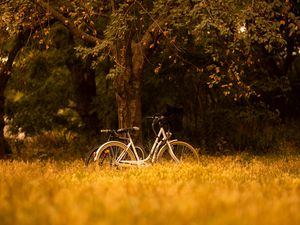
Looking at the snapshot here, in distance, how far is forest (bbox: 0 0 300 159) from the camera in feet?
46.4

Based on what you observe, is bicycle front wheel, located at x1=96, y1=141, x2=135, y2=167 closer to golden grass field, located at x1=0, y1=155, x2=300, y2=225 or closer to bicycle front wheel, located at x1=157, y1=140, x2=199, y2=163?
bicycle front wheel, located at x1=157, y1=140, x2=199, y2=163

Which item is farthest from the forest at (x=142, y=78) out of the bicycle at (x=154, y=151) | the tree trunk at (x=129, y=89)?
the bicycle at (x=154, y=151)

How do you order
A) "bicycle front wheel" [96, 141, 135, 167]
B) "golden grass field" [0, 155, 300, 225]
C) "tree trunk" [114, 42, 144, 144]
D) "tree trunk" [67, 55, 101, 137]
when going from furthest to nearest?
"tree trunk" [67, 55, 101, 137] < "tree trunk" [114, 42, 144, 144] < "bicycle front wheel" [96, 141, 135, 167] < "golden grass field" [0, 155, 300, 225]

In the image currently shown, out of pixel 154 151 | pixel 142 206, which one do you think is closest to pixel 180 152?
pixel 154 151

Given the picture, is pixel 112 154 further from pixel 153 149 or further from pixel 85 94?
pixel 85 94

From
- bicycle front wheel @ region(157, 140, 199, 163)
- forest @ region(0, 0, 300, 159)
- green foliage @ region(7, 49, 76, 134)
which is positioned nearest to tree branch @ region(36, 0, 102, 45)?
forest @ region(0, 0, 300, 159)

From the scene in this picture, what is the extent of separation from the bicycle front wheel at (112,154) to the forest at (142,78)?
258 cm

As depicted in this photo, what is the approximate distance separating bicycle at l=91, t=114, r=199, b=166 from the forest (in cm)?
228

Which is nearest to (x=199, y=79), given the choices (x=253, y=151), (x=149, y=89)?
(x=149, y=89)

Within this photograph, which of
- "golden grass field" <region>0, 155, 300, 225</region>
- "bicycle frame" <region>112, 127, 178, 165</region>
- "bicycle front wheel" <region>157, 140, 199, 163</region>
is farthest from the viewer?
"bicycle front wheel" <region>157, 140, 199, 163</region>

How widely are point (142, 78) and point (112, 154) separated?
289 inches

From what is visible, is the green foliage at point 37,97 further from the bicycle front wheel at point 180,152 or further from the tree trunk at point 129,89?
the bicycle front wheel at point 180,152

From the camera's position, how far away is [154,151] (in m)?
12.1

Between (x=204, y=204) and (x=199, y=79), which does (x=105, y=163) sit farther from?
(x=199, y=79)
